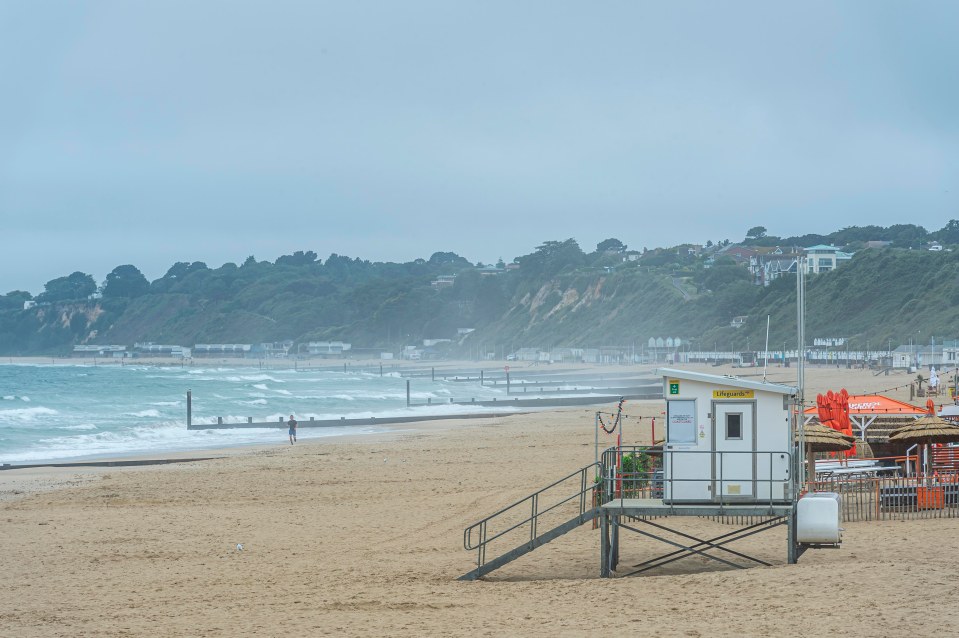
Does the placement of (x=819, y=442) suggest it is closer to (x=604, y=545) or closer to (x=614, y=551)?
(x=614, y=551)

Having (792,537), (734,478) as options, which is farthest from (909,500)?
(734,478)

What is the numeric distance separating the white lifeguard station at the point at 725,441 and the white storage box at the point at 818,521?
0.35 meters

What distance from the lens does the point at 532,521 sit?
53.3 feet

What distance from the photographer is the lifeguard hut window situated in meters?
14.5

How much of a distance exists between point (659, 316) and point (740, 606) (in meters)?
153

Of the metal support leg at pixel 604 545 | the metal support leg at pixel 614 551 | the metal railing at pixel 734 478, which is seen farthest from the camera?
the metal support leg at pixel 614 551

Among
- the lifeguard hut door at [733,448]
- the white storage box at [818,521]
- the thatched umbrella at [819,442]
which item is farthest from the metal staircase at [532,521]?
the thatched umbrella at [819,442]

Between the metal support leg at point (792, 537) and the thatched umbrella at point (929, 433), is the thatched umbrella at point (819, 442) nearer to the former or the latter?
the thatched umbrella at point (929, 433)

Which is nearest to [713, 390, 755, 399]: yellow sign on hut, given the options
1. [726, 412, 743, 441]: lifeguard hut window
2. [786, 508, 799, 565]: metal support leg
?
[726, 412, 743, 441]: lifeguard hut window

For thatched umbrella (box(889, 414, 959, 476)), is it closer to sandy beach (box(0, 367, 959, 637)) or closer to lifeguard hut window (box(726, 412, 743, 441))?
sandy beach (box(0, 367, 959, 637))

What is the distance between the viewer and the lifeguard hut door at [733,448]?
14.5 meters

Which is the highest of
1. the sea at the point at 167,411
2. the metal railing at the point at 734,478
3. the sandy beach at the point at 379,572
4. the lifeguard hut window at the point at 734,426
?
the lifeguard hut window at the point at 734,426

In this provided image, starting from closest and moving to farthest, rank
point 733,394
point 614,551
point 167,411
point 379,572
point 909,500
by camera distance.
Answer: point 733,394 < point 614,551 < point 379,572 < point 909,500 < point 167,411

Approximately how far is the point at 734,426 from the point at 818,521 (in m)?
1.61
